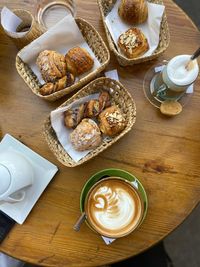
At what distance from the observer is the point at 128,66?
958 millimetres

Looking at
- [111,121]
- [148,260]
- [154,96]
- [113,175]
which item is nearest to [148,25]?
[154,96]

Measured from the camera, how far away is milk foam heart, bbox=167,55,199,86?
833 mm

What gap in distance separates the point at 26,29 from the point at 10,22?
1.9 inches

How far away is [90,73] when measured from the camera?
89 cm

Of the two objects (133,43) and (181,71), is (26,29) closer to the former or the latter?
(133,43)

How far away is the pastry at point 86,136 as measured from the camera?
0.86 m

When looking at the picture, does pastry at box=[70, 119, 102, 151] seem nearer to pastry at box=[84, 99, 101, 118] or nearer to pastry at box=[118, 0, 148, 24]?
pastry at box=[84, 99, 101, 118]

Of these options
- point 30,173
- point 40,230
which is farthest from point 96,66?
point 40,230

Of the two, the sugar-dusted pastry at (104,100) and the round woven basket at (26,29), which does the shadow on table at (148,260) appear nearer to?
the sugar-dusted pastry at (104,100)

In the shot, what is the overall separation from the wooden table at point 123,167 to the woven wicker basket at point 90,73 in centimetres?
4

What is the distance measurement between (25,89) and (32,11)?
0.72 feet

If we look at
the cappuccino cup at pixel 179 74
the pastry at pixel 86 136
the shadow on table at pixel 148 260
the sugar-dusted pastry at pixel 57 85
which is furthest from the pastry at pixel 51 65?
the shadow on table at pixel 148 260

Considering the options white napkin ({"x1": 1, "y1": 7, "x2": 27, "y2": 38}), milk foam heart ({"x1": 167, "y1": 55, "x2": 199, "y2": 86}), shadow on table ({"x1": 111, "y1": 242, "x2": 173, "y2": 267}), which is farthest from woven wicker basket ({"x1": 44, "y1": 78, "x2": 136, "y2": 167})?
shadow on table ({"x1": 111, "y1": 242, "x2": 173, "y2": 267})

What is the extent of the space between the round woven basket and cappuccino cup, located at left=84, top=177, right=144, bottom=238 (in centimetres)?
41
